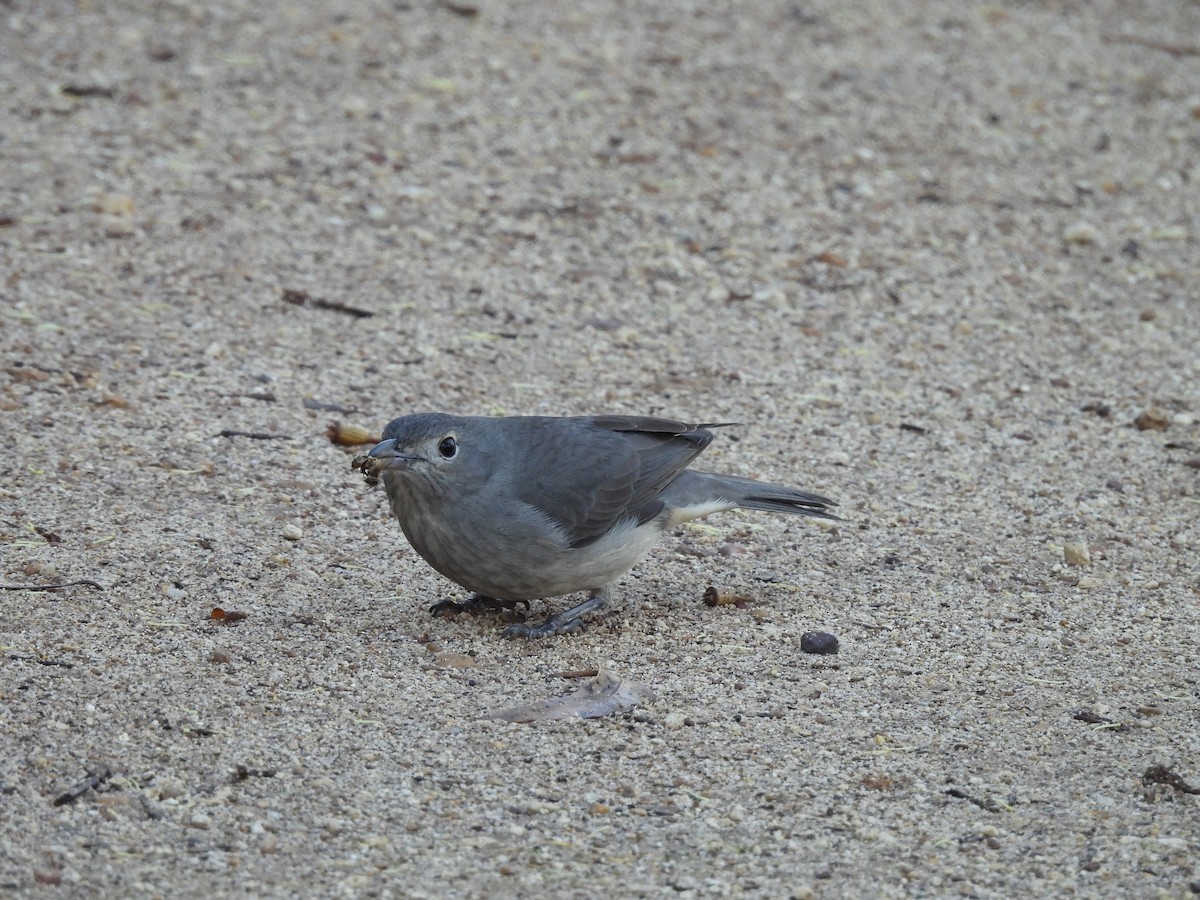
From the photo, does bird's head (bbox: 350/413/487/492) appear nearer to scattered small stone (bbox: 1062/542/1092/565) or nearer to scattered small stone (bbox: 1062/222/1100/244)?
scattered small stone (bbox: 1062/542/1092/565)

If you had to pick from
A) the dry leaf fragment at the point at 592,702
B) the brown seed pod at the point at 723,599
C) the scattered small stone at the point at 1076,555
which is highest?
the scattered small stone at the point at 1076,555

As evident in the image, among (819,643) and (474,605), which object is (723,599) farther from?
(474,605)

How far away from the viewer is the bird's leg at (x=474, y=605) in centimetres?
600

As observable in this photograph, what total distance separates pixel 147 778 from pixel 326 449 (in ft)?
9.29

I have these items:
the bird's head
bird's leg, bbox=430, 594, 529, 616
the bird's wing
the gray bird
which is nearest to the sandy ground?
bird's leg, bbox=430, 594, 529, 616

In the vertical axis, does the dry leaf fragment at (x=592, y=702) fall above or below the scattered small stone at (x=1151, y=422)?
below

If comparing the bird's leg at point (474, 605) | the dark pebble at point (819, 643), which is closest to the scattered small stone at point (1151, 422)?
the dark pebble at point (819, 643)

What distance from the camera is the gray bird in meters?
5.66

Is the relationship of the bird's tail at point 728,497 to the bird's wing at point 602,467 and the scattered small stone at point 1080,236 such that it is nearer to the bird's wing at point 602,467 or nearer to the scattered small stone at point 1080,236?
the bird's wing at point 602,467

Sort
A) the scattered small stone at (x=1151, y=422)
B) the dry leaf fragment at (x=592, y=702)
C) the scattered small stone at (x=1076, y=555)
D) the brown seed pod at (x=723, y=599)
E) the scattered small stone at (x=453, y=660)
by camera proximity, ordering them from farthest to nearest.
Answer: the scattered small stone at (x=1151, y=422) < the scattered small stone at (x=1076, y=555) < the brown seed pod at (x=723, y=599) < the scattered small stone at (x=453, y=660) < the dry leaf fragment at (x=592, y=702)

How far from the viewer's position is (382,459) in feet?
18.1

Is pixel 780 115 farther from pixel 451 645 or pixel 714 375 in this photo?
pixel 451 645

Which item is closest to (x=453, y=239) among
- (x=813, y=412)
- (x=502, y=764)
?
(x=813, y=412)

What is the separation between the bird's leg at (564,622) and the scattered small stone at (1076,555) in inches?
80.9
